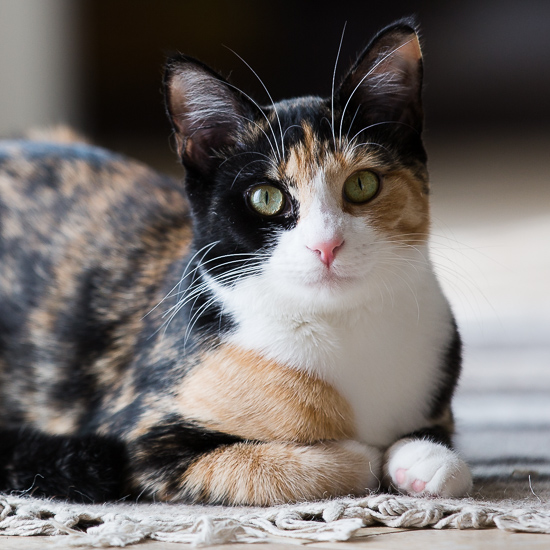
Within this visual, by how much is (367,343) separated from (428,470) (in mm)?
229

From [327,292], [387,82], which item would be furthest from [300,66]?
[327,292]

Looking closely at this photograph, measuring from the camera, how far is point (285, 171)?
1.31 m

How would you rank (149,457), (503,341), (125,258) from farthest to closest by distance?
(503,341)
(125,258)
(149,457)

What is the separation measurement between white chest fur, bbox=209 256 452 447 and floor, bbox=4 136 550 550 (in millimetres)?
121

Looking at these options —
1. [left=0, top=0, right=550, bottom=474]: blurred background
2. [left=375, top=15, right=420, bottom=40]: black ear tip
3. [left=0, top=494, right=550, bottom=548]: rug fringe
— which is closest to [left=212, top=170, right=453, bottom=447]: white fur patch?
[left=0, top=494, right=550, bottom=548]: rug fringe

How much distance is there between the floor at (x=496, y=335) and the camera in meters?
1.10

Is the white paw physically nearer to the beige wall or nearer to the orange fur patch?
the orange fur patch

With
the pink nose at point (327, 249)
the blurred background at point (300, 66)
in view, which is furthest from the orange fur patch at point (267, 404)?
the blurred background at point (300, 66)

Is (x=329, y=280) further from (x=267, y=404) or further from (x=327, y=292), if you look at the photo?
(x=267, y=404)

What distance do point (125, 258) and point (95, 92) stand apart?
5043mm

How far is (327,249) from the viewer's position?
4.02ft

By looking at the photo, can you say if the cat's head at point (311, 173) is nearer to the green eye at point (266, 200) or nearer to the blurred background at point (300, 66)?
the green eye at point (266, 200)

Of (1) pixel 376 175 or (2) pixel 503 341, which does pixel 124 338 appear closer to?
(1) pixel 376 175

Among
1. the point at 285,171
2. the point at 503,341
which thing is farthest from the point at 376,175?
the point at 503,341
